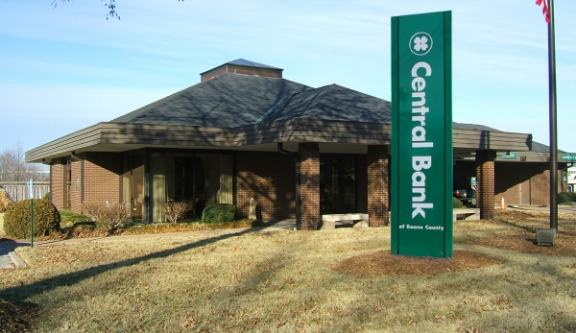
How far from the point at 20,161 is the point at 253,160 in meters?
72.4

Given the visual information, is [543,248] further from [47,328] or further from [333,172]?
[333,172]

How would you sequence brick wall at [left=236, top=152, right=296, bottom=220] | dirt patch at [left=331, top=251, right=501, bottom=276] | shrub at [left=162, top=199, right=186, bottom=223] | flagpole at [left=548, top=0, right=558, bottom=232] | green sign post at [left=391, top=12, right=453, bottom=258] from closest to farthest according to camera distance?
1. dirt patch at [left=331, top=251, right=501, bottom=276]
2. green sign post at [left=391, top=12, right=453, bottom=258]
3. flagpole at [left=548, top=0, right=558, bottom=232]
4. shrub at [left=162, top=199, right=186, bottom=223]
5. brick wall at [left=236, top=152, right=296, bottom=220]

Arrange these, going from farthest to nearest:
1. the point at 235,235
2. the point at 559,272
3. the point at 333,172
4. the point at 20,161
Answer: the point at 20,161 → the point at 333,172 → the point at 235,235 → the point at 559,272

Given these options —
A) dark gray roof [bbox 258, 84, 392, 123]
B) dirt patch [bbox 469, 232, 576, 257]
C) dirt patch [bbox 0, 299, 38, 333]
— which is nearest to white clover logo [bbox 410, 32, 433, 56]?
dirt patch [bbox 469, 232, 576, 257]

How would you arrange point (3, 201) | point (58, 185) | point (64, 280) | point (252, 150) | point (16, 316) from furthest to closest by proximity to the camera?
point (3, 201)
point (58, 185)
point (252, 150)
point (64, 280)
point (16, 316)

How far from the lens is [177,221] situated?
68.6ft

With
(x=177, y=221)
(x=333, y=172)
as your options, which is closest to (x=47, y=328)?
(x=177, y=221)

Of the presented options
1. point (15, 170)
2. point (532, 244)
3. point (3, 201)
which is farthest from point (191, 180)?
point (15, 170)

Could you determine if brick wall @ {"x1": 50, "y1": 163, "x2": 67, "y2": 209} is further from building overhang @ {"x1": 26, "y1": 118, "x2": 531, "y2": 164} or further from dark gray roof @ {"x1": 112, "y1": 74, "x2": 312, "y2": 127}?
building overhang @ {"x1": 26, "y1": 118, "x2": 531, "y2": 164}

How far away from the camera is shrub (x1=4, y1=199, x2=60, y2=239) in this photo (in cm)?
1689

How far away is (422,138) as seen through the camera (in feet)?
34.6

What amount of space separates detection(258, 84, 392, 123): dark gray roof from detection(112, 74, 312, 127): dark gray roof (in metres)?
1.08

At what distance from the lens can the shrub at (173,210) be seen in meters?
19.9

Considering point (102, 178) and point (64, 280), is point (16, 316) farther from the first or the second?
point (102, 178)
